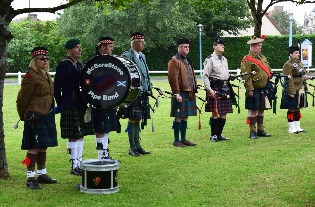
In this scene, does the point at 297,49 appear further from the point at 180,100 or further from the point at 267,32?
the point at 267,32

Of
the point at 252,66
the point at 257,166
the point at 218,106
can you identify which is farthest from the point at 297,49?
the point at 257,166

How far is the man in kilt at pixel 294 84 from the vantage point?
1066cm

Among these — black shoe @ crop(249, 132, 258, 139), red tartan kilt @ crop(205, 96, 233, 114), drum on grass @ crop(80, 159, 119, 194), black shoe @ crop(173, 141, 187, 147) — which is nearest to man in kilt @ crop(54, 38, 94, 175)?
drum on grass @ crop(80, 159, 119, 194)

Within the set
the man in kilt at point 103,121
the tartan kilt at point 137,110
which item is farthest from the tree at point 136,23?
the man in kilt at point 103,121

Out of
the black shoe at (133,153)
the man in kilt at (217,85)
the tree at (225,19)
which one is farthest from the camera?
the tree at (225,19)

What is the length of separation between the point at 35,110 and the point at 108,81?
0.94 meters

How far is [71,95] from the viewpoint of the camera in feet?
22.8

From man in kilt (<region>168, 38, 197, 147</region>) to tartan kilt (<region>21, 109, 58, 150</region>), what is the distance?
10.3ft

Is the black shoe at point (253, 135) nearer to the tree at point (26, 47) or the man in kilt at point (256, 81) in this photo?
the man in kilt at point (256, 81)

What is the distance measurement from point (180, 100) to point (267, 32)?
56380 mm

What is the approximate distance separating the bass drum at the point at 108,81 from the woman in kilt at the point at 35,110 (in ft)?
1.80

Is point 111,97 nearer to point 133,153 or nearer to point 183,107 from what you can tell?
point 133,153

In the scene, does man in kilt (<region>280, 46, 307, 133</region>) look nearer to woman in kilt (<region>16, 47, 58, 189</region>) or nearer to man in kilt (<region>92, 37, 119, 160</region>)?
man in kilt (<region>92, 37, 119, 160</region>)

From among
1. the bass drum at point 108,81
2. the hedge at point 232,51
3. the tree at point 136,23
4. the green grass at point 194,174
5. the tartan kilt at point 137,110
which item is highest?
the tree at point 136,23
